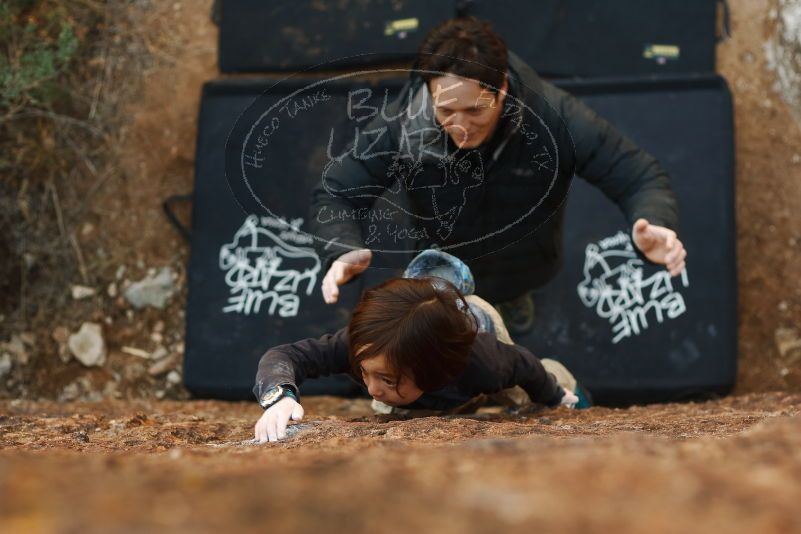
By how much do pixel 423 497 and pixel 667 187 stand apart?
1.67 m

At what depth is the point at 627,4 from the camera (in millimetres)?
3668

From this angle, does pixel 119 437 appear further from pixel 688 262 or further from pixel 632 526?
pixel 688 262

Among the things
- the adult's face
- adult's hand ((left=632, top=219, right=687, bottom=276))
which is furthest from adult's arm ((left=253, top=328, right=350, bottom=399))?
adult's hand ((left=632, top=219, right=687, bottom=276))

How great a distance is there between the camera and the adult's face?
85.0 inches

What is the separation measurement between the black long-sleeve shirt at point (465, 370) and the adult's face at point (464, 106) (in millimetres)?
457

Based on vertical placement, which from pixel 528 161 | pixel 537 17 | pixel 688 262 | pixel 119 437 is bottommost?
pixel 119 437

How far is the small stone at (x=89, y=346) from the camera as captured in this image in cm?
383

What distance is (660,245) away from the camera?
7.70 ft

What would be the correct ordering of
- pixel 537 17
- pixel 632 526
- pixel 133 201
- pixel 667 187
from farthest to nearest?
pixel 133 201, pixel 537 17, pixel 667 187, pixel 632 526

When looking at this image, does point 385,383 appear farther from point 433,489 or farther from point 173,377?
point 173,377

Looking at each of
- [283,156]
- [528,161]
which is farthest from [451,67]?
[283,156]

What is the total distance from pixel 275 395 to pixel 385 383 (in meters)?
0.24

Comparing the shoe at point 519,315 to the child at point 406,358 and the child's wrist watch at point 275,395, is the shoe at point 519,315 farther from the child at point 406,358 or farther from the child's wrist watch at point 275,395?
the child's wrist watch at point 275,395

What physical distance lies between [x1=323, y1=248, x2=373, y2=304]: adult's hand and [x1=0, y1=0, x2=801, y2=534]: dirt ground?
28cm
